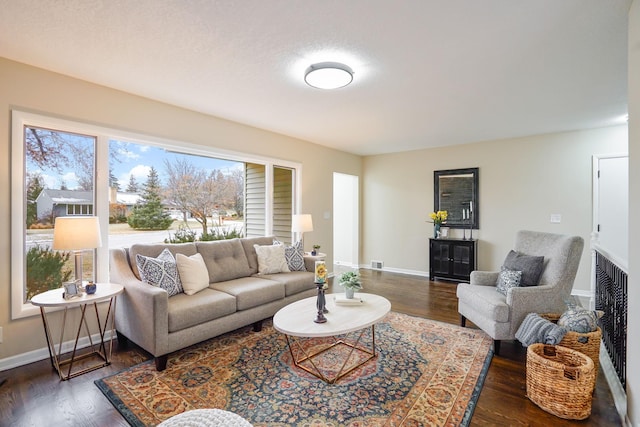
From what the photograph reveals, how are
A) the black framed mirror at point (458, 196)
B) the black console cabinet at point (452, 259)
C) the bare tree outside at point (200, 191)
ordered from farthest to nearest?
the black framed mirror at point (458, 196) < the black console cabinet at point (452, 259) < the bare tree outside at point (200, 191)

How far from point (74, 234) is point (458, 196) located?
18.1 ft

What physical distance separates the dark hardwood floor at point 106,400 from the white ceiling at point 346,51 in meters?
2.49

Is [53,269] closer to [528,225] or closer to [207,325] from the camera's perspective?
[207,325]

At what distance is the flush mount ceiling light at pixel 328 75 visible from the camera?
2.52 m

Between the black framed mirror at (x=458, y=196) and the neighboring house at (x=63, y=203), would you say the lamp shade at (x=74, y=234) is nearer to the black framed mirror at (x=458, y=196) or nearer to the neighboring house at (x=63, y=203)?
the neighboring house at (x=63, y=203)

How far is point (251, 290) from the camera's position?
3.17 metres

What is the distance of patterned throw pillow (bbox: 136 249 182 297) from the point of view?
279cm

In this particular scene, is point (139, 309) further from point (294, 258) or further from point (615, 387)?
point (615, 387)

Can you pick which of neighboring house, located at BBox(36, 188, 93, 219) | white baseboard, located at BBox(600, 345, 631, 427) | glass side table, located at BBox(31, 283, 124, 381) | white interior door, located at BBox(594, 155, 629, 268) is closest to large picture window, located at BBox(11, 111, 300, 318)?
neighboring house, located at BBox(36, 188, 93, 219)

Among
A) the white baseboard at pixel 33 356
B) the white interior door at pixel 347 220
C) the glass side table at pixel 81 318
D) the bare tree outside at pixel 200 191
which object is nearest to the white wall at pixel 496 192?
the white interior door at pixel 347 220

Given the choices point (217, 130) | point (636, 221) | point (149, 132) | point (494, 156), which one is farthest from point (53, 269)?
point (494, 156)

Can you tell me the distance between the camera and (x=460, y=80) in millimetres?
2838

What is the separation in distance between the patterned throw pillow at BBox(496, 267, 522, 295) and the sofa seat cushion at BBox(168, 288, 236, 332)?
2.63 metres

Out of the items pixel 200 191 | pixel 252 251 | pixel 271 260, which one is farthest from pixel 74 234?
pixel 271 260
